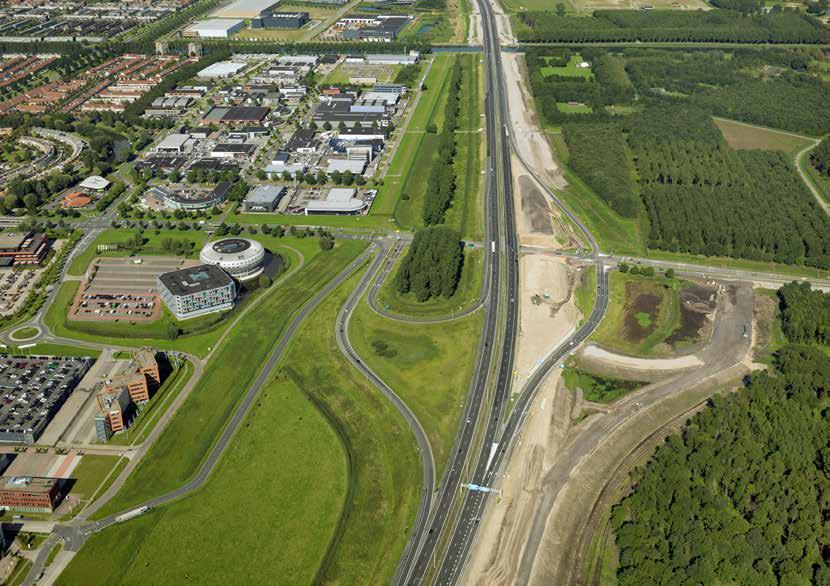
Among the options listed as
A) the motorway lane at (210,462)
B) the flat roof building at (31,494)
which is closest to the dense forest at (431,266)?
the motorway lane at (210,462)

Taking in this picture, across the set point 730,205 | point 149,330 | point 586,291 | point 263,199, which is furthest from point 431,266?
point 730,205

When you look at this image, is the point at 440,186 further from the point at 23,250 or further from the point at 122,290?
the point at 23,250

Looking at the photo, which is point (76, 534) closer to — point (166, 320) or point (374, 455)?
point (374, 455)

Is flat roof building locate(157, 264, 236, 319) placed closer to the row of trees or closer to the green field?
the green field

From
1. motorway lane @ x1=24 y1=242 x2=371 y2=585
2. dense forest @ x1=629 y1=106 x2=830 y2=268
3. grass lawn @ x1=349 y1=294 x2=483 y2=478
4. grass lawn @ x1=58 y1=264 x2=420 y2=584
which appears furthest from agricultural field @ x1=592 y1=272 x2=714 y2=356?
motorway lane @ x1=24 y1=242 x2=371 y2=585

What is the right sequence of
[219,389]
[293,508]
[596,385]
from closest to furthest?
[293,508], [219,389], [596,385]

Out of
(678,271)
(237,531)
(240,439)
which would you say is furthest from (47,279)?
(678,271)

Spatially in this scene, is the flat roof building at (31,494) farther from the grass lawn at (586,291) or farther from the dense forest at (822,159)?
the dense forest at (822,159)
